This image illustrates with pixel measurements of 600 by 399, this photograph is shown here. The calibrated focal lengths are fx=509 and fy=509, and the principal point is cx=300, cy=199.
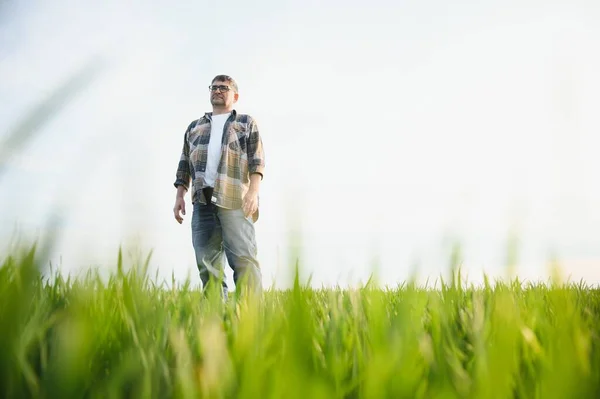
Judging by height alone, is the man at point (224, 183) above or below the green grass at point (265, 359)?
above

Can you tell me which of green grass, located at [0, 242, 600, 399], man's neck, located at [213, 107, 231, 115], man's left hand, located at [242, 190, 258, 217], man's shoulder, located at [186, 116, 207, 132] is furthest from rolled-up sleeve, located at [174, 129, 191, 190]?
green grass, located at [0, 242, 600, 399]

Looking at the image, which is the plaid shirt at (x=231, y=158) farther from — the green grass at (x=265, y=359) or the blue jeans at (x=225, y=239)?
the green grass at (x=265, y=359)

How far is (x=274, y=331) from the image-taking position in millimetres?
855

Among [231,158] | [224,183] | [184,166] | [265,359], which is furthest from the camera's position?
[184,166]

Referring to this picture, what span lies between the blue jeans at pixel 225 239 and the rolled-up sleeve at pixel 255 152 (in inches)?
14.7

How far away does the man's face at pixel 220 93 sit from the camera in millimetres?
4293

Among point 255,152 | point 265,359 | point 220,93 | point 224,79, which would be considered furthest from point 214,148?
point 265,359

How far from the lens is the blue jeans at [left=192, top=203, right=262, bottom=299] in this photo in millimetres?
3780

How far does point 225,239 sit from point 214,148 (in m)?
0.79

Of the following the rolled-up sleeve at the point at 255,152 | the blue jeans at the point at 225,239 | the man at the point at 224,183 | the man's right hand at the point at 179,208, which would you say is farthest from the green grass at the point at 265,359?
the man's right hand at the point at 179,208

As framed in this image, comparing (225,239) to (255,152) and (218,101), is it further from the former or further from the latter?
(218,101)

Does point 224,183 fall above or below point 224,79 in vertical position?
below

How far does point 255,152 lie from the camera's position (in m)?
4.08

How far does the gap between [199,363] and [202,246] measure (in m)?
3.21
